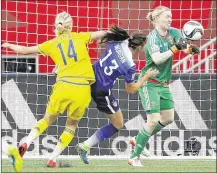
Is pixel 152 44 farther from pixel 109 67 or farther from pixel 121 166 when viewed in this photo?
pixel 121 166

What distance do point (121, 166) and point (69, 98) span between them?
1.09 m

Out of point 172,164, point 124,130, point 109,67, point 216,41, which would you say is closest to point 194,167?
point 172,164

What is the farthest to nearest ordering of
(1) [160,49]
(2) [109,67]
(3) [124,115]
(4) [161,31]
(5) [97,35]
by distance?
(3) [124,115] → (4) [161,31] → (1) [160,49] → (2) [109,67] → (5) [97,35]

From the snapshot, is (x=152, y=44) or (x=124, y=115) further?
(x=124, y=115)

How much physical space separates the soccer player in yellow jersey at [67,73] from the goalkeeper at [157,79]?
82 centimetres

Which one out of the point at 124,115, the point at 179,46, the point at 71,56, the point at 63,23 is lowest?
the point at 124,115

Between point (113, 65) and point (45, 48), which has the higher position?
point (45, 48)

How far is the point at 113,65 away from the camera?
32.5 ft

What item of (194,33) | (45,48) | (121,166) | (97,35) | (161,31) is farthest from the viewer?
(194,33)

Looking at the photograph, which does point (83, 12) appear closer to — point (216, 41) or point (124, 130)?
point (216, 41)

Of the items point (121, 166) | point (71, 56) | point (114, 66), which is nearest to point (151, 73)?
point (114, 66)

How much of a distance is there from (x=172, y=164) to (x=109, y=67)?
1512mm

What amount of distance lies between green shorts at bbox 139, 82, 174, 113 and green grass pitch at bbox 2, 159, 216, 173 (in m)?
0.62

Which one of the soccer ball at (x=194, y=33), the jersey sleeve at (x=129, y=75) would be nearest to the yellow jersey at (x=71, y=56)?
the jersey sleeve at (x=129, y=75)
